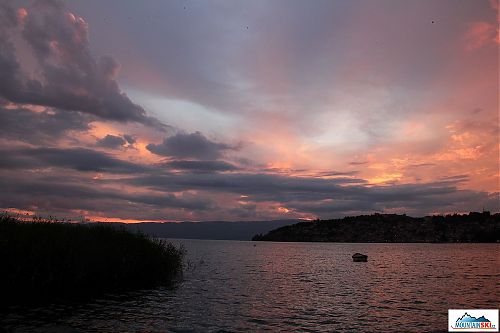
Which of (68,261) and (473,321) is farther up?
(68,261)

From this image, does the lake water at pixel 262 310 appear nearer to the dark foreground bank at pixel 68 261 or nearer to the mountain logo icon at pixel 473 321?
the mountain logo icon at pixel 473 321

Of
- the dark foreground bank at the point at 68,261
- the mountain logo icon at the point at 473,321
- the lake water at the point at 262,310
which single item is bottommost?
the lake water at the point at 262,310

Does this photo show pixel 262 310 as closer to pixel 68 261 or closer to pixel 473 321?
pixel 473 321

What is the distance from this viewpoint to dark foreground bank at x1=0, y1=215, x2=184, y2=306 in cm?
2658

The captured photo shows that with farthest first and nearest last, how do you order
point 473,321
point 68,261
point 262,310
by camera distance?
point 262,310 < point 68,261 < point 473,321

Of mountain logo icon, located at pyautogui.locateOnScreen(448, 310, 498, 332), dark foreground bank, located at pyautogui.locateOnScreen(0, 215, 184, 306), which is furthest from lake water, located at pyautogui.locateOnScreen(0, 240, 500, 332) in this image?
dark foreground bank, located at pyautogui.locateOnScreen(0, 215, 184, 306)

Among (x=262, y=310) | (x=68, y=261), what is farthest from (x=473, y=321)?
(x=68, y=261)

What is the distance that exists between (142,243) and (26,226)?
1154cm

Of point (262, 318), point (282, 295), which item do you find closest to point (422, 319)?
point (262, 318)

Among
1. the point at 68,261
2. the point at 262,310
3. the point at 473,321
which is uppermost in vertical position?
the point at 68,261

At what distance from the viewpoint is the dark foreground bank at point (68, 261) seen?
26.6 metres

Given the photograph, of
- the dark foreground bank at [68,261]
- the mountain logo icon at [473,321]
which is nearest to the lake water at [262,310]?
the mountain logo icon at [473,321]

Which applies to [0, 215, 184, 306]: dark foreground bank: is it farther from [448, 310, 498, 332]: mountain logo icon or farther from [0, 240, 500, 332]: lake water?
[448, 310, 498, 332]: mountain logo icon

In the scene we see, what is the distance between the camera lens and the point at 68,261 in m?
29.4
